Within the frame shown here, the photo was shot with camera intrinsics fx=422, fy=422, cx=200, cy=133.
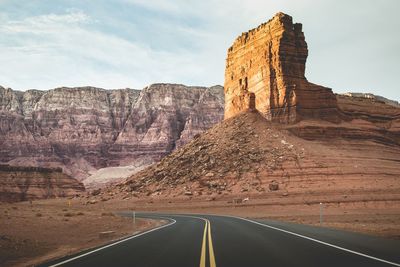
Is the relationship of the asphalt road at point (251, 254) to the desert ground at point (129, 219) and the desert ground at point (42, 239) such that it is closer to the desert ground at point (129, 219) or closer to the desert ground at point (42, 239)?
the desert ground at point (42, 239)

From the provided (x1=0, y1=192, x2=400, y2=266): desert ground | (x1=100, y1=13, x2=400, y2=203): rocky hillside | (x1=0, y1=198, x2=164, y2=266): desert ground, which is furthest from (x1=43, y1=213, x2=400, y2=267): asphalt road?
(x1=100, y1=13, x2=400, y2=203): rocky hillside

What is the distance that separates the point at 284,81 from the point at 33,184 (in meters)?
70.9

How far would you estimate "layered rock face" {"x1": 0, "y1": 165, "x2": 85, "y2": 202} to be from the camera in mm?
103150

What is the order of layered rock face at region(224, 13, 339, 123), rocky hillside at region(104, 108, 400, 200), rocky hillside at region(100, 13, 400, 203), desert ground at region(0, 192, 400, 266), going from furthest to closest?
layered rock face at region(224, 13, 339, 123), rocky hillside at region(100, 13, 400, 203), rocky hillside at region(104, 108, 400, 200), desert ground at region(0, 192, 400, 266)

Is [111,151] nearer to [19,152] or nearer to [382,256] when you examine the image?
[19,152]

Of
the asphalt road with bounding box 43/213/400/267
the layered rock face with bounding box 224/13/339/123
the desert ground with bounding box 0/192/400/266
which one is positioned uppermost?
the layered rock face with bounding box 224/13/339/123

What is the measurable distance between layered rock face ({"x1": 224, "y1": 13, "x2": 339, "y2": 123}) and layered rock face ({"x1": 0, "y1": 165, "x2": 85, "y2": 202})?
2272 inches

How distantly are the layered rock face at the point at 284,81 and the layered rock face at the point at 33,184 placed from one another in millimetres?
57711

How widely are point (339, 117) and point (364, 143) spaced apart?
7.32 meters

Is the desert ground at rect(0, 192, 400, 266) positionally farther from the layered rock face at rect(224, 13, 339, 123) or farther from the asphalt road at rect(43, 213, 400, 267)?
the layered rock face at rect(224, 13, 339, 123)

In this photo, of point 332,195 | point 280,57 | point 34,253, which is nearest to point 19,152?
point 280,57

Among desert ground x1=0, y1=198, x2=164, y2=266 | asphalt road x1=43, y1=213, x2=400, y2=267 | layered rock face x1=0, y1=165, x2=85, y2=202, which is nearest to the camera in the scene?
asphalt road x1=43, y1=213, x2=400, y2=267

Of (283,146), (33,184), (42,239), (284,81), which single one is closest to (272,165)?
(283,146)

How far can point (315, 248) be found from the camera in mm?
13859
